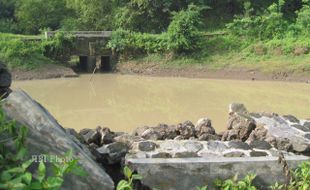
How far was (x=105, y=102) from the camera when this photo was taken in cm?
1552

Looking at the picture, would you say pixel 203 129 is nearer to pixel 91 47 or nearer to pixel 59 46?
pixel 91 47

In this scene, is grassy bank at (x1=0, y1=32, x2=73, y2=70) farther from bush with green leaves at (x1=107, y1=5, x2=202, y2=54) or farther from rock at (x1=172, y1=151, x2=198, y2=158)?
rock at (x1=172, y1=151, x2=198, y2=158)

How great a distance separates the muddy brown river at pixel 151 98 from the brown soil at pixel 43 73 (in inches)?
22.7

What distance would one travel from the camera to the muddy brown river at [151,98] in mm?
13148

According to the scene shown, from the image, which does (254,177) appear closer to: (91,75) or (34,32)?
(91,75)

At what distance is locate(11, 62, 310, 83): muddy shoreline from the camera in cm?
1969

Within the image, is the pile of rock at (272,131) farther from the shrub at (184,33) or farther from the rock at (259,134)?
the shrub at (184,33)

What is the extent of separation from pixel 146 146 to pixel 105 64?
18.2m

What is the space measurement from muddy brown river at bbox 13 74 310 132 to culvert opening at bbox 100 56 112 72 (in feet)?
6.20

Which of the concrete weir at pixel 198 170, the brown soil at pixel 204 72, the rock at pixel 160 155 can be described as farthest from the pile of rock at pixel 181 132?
the brown soil at pixel 204 72

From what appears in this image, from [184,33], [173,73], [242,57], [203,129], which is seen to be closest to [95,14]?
[184,33]

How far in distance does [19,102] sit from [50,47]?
18820mm

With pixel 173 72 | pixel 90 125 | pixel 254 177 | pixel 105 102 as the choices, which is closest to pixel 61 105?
pixel 105 102

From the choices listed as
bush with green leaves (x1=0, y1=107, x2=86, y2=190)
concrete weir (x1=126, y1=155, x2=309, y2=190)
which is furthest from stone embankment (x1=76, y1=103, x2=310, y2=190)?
bush with green leaves (x1=0, y1=107, x2=86, y2=190)
